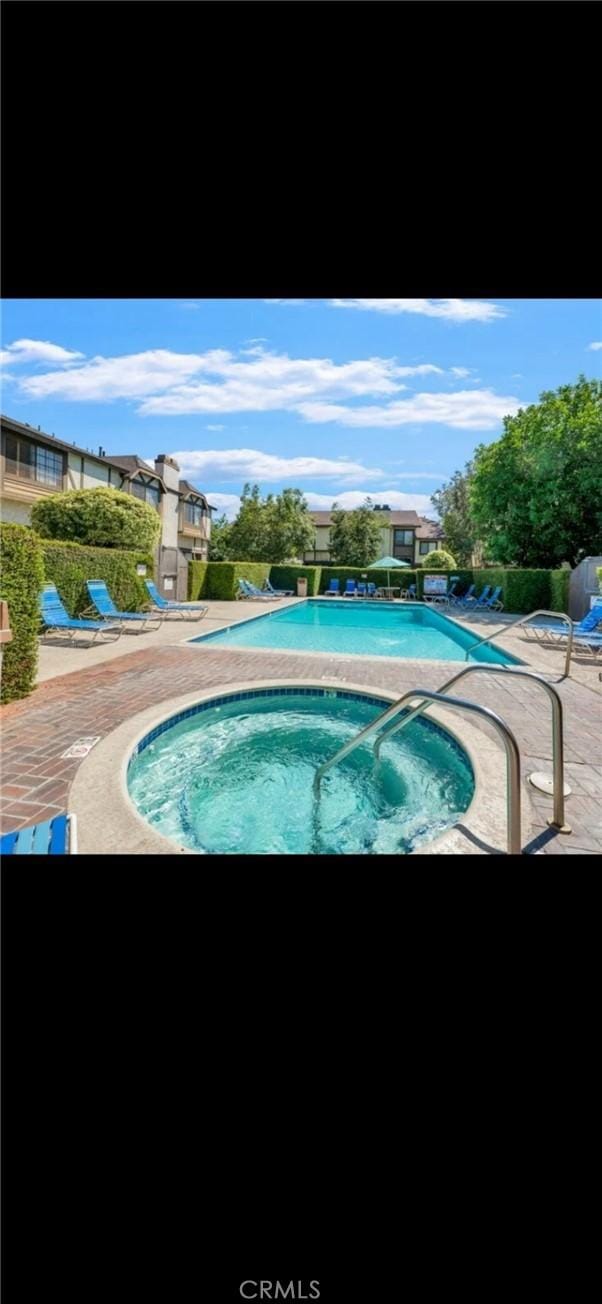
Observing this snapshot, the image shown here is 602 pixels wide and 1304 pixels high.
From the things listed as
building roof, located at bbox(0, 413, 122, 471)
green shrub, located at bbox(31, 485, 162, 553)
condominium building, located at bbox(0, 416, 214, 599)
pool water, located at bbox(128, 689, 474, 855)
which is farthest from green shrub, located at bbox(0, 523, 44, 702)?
building roof, located at bbox(0, 413, 122, 471)

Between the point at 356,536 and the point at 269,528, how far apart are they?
883cm

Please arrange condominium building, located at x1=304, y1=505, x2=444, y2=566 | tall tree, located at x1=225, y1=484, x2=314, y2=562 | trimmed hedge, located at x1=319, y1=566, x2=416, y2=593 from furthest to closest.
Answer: condominium building, located at x1=304, y1=505, x2=444, y2=566 → trimmed hedge, located at x1=319, y1=566, x2=416, y2=593 → tall tree, located at x1=225, y1=484, x2=314, y2=562

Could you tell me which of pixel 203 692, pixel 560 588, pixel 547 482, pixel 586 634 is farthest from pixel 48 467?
pixel 586 634

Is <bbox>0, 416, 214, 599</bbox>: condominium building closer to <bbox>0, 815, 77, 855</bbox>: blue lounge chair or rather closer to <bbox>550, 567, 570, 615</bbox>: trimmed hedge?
<bbox>550, 567, 570, 615</bbox>: trimmed hedge

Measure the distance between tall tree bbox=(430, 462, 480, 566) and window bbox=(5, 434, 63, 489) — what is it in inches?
1028

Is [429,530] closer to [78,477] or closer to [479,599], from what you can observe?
[479,599]

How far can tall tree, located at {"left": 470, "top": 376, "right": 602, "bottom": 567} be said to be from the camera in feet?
60.2

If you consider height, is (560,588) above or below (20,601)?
above

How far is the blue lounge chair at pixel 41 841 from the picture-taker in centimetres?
224

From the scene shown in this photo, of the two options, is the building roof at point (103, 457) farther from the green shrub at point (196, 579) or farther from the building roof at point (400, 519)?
the building roof at point (400, 519)

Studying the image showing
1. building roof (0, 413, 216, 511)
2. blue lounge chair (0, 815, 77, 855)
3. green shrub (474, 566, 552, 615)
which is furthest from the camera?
building roof (0, 413, 216, 511)

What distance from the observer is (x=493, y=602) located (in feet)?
65.8

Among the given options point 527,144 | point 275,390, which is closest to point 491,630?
point 275,390
